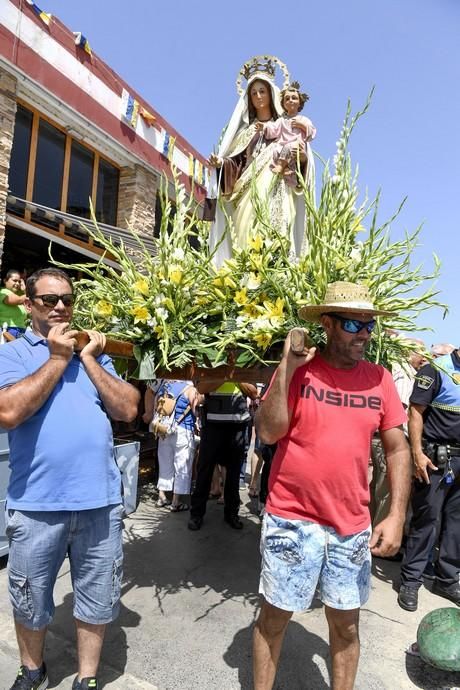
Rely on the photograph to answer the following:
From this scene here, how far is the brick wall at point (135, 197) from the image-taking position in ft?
30.8

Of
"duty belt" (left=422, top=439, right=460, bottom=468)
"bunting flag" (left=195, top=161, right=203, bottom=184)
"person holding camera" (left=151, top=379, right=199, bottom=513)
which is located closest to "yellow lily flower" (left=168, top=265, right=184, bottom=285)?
"duty belt" (left=422, top=439, right=460, bottom=468)

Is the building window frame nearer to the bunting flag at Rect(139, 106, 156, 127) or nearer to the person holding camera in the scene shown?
the bunting flag at Rect(139, 106, 156, 127)

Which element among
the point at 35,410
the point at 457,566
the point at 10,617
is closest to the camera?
the point at 35,410

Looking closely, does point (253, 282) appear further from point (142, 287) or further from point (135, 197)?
point (135, 197)

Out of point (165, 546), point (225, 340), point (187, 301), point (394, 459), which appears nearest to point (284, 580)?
point (394, 459)

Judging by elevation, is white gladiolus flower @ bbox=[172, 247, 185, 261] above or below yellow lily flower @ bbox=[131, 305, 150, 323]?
above

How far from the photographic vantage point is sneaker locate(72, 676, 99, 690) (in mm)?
2053

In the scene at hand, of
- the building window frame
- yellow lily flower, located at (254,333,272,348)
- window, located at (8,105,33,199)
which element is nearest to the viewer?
yellow lily flower, located at (254,333,272,348)

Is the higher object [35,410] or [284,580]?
[35,410]

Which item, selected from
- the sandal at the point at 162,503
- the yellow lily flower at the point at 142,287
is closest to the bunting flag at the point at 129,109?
the sandal at the point at 162,503

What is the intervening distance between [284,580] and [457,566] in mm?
2330

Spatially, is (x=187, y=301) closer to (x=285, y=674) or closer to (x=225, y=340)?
(x=225, y=340)

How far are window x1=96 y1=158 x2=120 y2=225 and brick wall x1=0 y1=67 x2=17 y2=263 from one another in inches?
90.3

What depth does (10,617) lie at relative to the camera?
2.68 metres
